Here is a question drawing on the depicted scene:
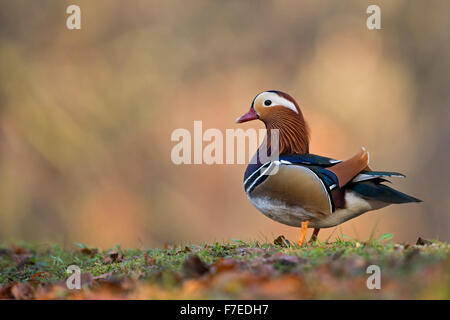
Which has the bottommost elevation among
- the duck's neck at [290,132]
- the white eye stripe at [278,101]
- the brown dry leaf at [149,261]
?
the brown dry leaf at [149,261]

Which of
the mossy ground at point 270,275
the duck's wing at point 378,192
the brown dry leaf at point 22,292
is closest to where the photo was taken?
the mossy ground at point 270,275

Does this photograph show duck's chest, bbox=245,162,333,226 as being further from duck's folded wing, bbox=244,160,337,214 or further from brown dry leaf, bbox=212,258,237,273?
brown dry leaf, bbox=212,258,237,273

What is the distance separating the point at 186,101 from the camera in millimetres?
10836

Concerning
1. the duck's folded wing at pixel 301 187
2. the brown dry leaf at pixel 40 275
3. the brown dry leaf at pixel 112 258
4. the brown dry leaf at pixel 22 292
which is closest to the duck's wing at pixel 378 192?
the duck's folded wing at pixel 301 187

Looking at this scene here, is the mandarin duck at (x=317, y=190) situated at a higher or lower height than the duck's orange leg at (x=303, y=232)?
higher

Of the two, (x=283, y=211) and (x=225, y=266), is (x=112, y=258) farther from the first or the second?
(x=225, y=266)

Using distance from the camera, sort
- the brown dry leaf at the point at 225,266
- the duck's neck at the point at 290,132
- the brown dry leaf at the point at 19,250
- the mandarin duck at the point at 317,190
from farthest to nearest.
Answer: the brown dry leaf at the point at 19,250 → the duck's neck at the point at 290,132 → the mandarin duck at the point at 317,190 → the brown dry leaf at the point at 225,266

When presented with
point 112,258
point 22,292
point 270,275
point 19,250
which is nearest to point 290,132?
point 270,275

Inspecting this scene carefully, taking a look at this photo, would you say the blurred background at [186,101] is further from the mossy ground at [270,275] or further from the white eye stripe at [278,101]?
the mossy ground at [270,275]

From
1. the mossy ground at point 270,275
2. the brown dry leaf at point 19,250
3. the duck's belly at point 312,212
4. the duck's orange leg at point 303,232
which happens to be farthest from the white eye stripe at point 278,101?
the brown dry leaf at point 19,250

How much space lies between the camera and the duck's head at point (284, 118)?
13.0 feet

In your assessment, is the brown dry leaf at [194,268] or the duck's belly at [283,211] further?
the duck's belly at [283,211]

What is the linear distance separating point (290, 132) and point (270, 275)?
1658 millimetres
